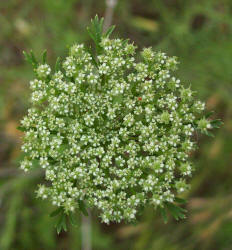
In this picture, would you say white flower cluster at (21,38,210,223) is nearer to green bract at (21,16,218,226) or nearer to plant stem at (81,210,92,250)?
green bract at (21,16,218,226)

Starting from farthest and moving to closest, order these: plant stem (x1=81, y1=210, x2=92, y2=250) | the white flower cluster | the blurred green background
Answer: the blurred green background, plant stem (x1=81, y1=210, x2=92, y2=250), the white flower cluster

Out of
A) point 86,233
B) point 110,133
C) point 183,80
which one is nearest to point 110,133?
point 110,133

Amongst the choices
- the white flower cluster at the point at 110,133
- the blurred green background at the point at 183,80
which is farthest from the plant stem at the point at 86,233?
the white flower cluster at the point at 110,133

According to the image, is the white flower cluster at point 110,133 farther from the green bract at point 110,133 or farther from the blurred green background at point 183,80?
the blurred green background at point 183,80

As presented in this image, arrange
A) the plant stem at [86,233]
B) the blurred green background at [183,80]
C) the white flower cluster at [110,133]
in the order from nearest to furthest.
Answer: the white flower cluster at [110,133] → the plant stem at [86,233] → the blurred green background at [183,80]

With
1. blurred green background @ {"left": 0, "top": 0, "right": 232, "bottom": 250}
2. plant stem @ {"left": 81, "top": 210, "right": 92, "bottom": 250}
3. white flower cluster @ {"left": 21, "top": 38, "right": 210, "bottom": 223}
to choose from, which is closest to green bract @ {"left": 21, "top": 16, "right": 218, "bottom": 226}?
white flower cluster @ {"left": 21, "top": 38, "right": 210, "bottom": 223}

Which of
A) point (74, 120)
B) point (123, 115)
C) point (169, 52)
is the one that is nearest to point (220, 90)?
point (169, 52)

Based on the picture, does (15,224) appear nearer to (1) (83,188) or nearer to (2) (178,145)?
(1) (83,188)
